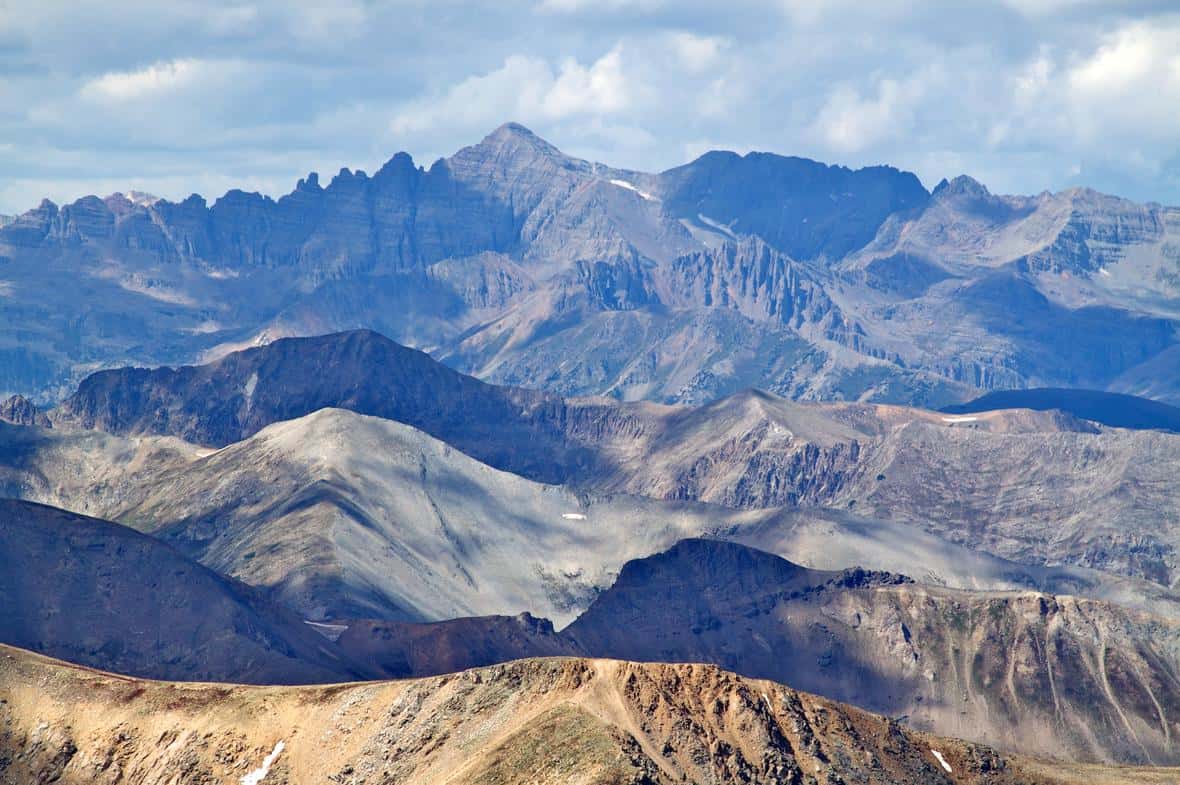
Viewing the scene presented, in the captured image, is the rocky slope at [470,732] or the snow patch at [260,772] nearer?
the rocky slope at [470,732]

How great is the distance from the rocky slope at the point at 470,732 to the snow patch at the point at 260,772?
25cm

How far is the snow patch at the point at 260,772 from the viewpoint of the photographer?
557 feet

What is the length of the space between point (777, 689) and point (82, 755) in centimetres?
6464

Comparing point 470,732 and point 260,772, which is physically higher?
point 470,732

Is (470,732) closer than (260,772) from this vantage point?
Yes

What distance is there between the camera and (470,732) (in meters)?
167

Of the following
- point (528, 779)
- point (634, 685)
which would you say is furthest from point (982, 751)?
point (528, 779)

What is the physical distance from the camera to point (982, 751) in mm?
191500

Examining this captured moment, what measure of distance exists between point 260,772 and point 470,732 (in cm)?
1944

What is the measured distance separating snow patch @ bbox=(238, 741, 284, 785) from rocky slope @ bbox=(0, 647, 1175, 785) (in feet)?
0.82

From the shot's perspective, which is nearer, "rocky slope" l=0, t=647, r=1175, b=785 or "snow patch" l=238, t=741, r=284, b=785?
"rocky slope" l=0, t=647, r=1175, b=785

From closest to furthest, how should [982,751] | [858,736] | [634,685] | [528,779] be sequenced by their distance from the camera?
[528,779] < [634,685] < [858,736] < [982,751]

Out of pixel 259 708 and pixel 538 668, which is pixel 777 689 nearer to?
pixel 538 668

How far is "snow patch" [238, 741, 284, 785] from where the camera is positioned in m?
170
